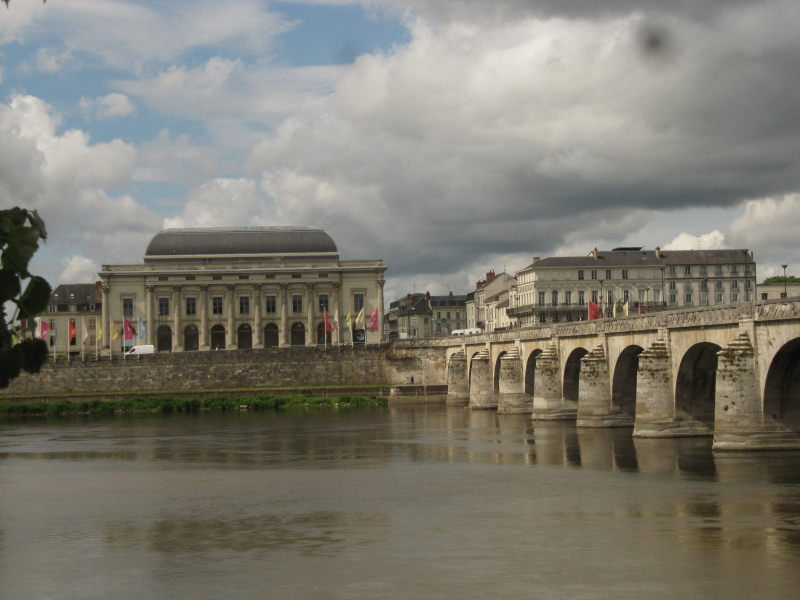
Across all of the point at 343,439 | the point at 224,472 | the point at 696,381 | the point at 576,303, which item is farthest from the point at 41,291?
the point at 576,303

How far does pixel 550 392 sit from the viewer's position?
58.9 m

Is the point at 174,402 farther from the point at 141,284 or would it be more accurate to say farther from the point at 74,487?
the point at 74,487

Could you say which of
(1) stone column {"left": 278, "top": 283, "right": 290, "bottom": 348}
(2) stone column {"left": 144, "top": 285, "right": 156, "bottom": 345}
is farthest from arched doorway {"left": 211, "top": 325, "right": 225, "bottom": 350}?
(1) stone column {"left": 278, "top": 283, "right": 290, "bottom": 348}

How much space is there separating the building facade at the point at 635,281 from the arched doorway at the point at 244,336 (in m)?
31.4

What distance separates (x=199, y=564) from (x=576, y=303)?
97.0m

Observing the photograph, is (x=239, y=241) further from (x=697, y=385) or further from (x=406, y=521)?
(x=406, y=521)

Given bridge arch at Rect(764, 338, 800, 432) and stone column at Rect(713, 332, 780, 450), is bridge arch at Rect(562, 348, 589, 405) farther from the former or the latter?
bridge arch at Rect(764, 338, 800, 432)

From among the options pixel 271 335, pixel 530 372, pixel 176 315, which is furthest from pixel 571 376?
pixel 176 315

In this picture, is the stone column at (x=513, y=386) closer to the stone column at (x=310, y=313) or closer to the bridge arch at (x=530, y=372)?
the bridge arch at (x=530, y=372)

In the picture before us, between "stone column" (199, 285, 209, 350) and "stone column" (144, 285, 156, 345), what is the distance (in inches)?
211

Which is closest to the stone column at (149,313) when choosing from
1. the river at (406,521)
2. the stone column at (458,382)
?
the stone column at (458,382)

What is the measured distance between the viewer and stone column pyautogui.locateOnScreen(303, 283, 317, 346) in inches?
4673

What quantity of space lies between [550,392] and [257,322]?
6476cm

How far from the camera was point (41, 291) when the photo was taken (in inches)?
200
